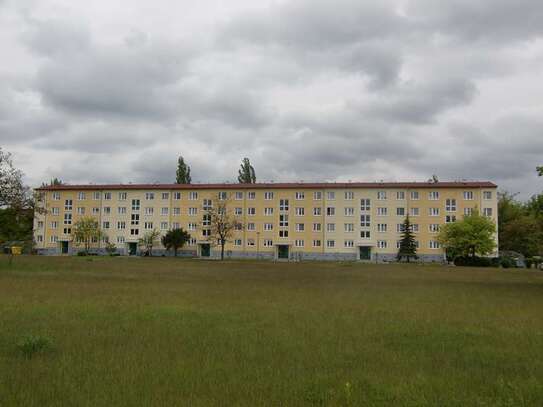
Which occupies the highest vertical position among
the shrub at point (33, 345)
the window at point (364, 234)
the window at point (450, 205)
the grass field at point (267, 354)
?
the window at point (450, 205)

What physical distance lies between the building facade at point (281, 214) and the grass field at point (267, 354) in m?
78.5

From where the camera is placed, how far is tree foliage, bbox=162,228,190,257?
3834 inches

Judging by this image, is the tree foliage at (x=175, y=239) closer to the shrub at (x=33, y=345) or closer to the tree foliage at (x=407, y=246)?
the tree foliage at (x=407, y=246)

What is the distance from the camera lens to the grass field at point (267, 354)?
781 cm

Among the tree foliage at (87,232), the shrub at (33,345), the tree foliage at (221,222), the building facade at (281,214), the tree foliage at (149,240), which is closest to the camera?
the shrub at (33,345)

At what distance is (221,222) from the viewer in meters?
89.1

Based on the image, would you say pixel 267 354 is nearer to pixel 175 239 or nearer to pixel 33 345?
pixel 33 345

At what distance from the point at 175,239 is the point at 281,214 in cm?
1970

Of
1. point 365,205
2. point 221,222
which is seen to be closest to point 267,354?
point 221,222

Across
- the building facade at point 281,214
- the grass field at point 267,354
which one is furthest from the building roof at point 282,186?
the grass field at point 267,354

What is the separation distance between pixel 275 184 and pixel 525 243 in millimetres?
50016

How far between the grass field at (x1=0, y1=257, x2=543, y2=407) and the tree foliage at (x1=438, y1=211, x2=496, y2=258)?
64.4 m

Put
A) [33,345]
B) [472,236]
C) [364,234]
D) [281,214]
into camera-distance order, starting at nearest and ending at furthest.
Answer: [33,345]
[472,236]
[364,234]
[281,214]

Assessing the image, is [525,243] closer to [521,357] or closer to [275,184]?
[275,184]
